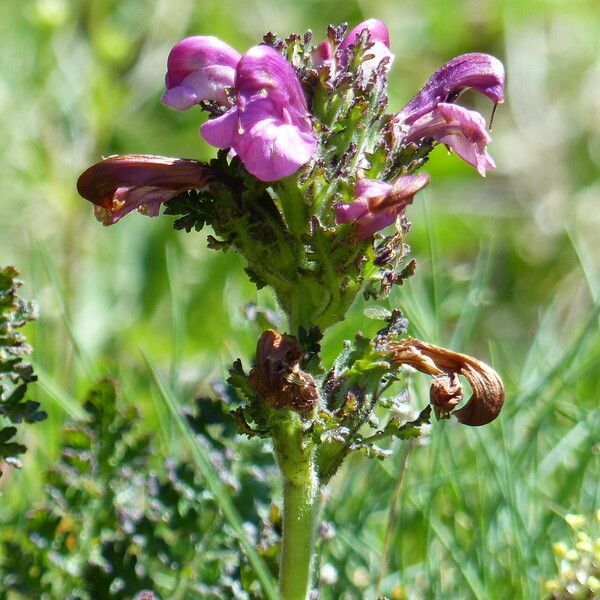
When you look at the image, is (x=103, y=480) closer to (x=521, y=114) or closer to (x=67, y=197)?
(x=67, y=197)

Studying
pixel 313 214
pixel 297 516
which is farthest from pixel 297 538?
pixel 313 214

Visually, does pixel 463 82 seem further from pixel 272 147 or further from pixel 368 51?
pixel 272 147

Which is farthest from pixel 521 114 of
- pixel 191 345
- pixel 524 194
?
pixel 191 345

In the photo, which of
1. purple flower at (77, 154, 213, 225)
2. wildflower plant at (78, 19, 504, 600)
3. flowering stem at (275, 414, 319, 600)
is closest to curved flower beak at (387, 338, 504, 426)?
wildflower plant at (78, 19, 504, 600)

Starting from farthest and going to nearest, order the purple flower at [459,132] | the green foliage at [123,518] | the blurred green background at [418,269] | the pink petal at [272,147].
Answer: the blurred green background at [418,269] < the green foliage at [123,518] < the purple flower at [459,132] < the pink petal at [272,147]

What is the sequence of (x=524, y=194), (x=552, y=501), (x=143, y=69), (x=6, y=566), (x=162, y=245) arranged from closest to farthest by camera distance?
1. (x=6, y=566)
2. (x=552, y=501)
3. (x=162, y=245)
4. (x=143, y=69)
5. (x=524, y=194)

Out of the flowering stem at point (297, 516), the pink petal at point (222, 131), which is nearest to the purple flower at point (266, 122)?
the pink petal at point (222, 131)

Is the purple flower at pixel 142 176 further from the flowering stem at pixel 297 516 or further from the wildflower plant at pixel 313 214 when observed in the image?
the flowering stem at pixel 297 516
